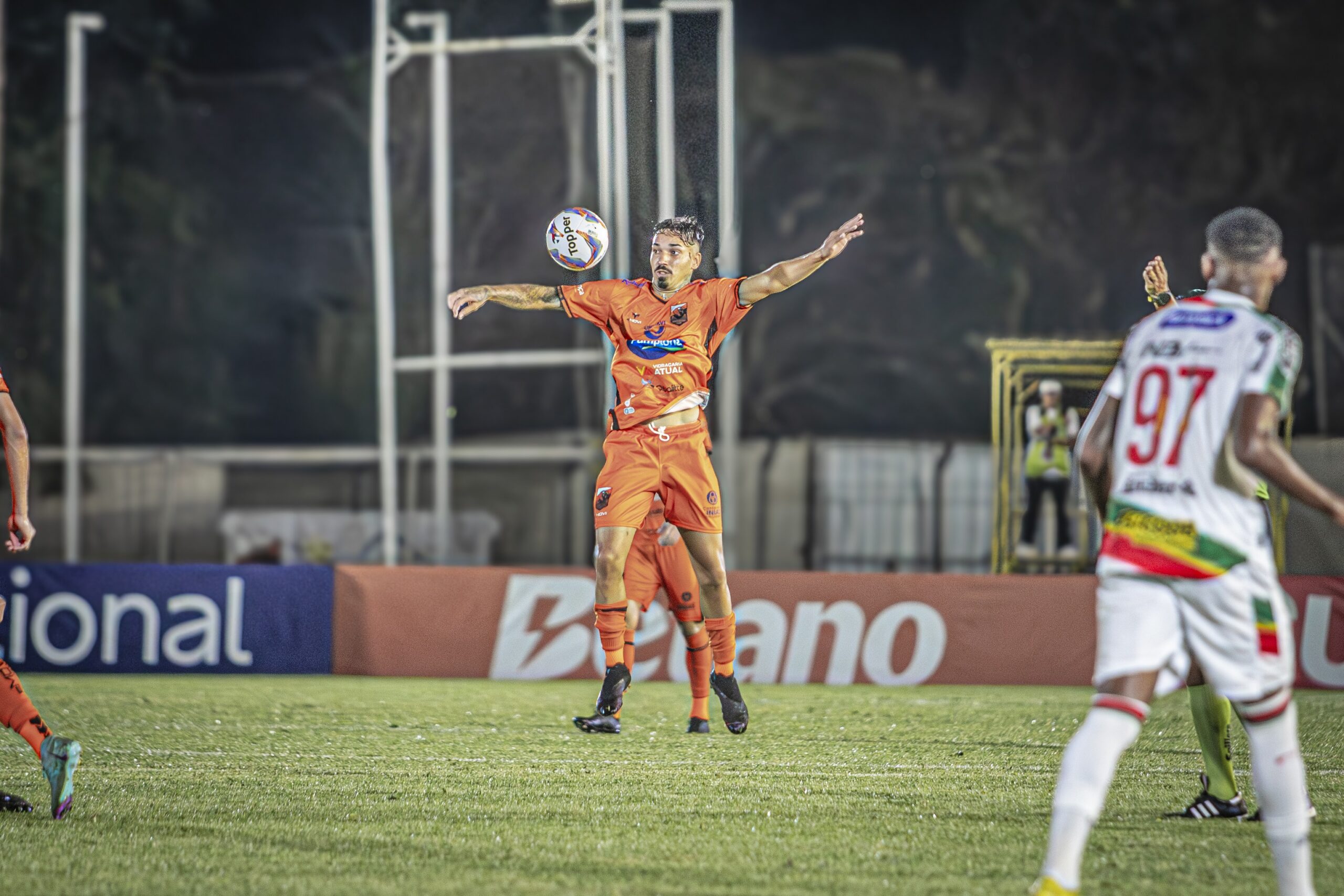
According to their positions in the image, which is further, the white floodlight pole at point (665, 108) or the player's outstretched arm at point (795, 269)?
the white floodlight pole at point (665, 108)

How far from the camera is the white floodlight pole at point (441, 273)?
15180mm

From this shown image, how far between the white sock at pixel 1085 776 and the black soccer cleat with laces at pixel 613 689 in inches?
161

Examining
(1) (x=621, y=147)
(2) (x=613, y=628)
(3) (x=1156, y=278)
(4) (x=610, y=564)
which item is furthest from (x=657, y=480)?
(1) (x=621, y=147)

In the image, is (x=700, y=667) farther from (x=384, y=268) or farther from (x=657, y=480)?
(x=384, y=268)

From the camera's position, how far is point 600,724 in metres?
7.78

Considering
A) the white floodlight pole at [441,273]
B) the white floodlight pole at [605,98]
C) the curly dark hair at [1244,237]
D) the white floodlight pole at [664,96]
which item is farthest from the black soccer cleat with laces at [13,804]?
the white floodlight pole at [441,273]

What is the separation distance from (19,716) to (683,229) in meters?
3.89

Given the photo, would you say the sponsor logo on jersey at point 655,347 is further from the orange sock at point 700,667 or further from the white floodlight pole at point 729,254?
the white floodlight pole at point 729,254

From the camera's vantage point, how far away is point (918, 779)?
6.34 meters

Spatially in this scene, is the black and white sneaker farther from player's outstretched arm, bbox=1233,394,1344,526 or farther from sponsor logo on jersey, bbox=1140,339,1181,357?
sponsor logo on jersey, bbox=1140,339,1181,357

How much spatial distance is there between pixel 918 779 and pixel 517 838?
213 centimetres

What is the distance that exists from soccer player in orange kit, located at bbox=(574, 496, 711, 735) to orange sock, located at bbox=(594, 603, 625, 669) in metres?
0.08

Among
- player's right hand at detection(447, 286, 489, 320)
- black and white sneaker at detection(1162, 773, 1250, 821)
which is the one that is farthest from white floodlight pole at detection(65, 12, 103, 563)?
black and white sneaker at detection(1162, 773, 1250, 821)

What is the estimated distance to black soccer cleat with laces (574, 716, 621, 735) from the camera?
777 cm
